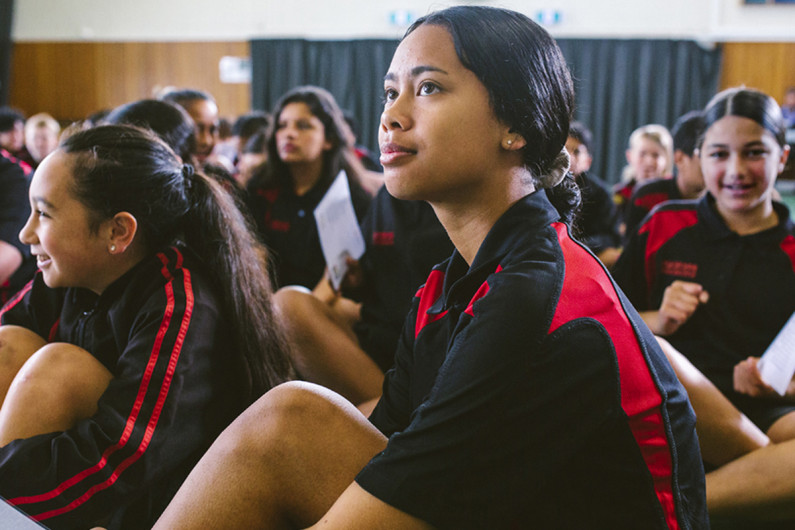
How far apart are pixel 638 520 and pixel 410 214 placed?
1.23 m

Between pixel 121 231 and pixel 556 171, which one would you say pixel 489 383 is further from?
pixel 121 231

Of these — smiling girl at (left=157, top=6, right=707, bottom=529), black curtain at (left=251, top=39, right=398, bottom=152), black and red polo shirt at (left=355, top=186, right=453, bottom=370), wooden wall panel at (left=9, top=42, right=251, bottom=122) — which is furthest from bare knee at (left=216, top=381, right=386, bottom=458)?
wooden wall panel at (left=9, top=42, right=251, bottom=122)

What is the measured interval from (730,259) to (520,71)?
1.06 meters

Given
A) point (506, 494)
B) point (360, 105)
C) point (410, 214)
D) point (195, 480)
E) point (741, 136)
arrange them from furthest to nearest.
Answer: point (360, 105)
point (410, 214)
point (741, 136)
point (195, 480)
point (506, 494)

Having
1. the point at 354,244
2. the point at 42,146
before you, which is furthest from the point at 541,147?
the point at 42,146

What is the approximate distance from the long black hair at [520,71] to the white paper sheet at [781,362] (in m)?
0.74

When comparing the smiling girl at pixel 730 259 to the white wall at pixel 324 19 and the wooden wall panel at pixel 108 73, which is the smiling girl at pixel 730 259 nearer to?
the white wall at pixel 324 19

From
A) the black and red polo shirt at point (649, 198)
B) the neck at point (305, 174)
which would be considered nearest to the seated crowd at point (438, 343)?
the neck at point (305, 174)

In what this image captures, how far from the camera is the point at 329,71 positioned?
26.2ft

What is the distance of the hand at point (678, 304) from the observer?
159 cm

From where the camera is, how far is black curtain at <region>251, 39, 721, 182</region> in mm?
7414

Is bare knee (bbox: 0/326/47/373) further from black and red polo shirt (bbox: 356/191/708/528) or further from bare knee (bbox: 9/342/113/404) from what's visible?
black and red polo shirt (bbox: 356/191/708/528)

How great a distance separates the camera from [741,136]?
1.71 metres

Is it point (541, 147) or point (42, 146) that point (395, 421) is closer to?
point (541, 147)
